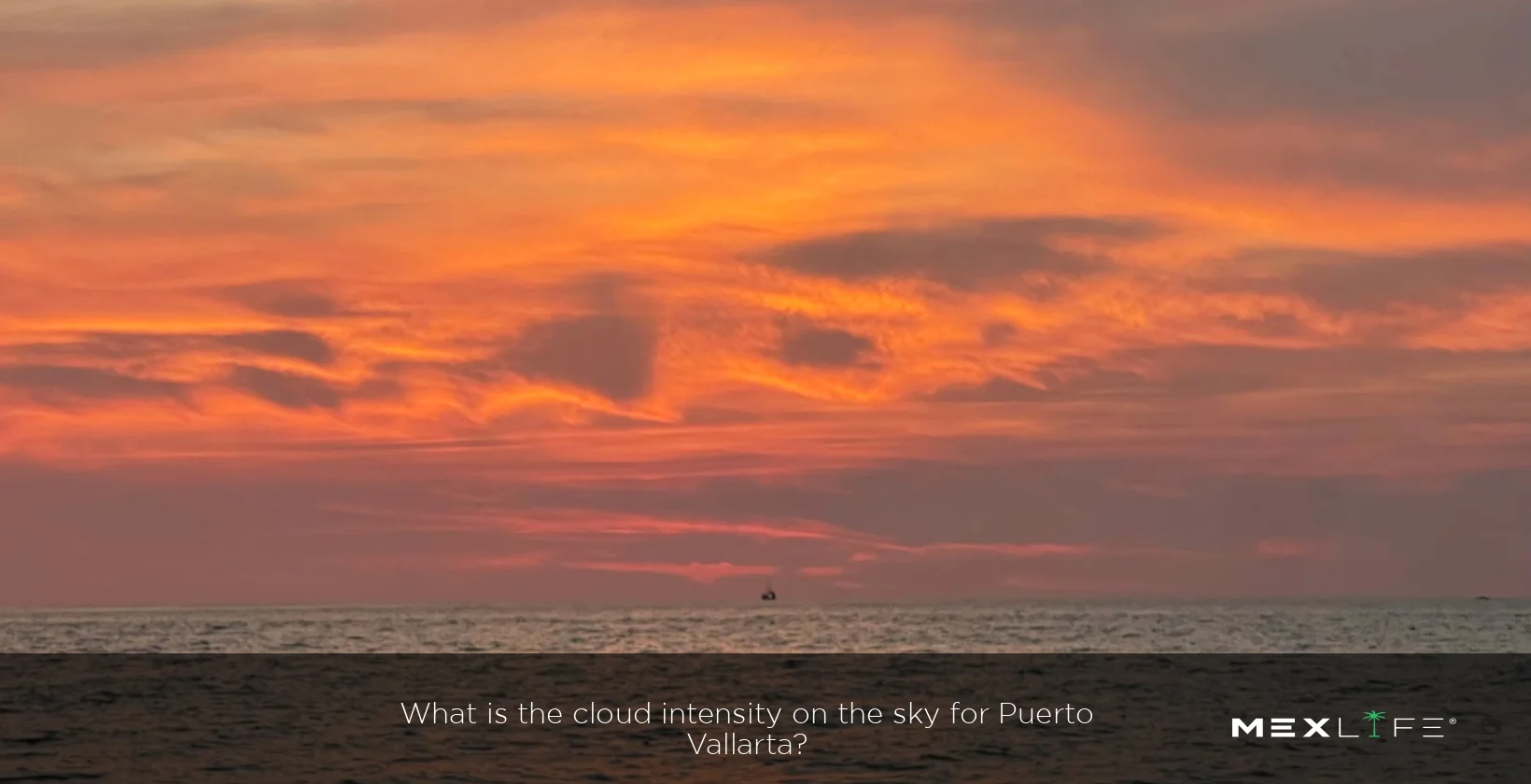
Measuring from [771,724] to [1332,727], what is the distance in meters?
17.9

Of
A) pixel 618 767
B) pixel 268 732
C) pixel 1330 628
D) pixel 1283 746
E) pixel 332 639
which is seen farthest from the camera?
pixel 1330 628

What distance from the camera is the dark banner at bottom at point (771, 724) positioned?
45.6m

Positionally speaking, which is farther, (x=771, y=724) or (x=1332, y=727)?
(x=771, y=724)

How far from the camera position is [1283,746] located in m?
50.6

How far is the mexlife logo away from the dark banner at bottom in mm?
142

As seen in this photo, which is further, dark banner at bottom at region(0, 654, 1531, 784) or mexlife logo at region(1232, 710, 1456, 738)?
mexlife logo at region(1232, 710, 1456, 738)

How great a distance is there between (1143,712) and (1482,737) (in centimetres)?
1234

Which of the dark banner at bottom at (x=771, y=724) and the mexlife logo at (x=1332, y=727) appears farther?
the mexlife logo at (x=1332, y=727)

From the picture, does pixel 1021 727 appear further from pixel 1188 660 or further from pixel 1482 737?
pixel 1188 660

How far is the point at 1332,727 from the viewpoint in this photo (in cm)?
5600

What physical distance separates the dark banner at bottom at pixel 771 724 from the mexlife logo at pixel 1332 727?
14 centimetres

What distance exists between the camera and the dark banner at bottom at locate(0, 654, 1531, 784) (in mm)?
45625

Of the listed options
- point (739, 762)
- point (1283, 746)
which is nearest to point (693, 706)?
point (739, 762)

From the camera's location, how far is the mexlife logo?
53.5 meters
